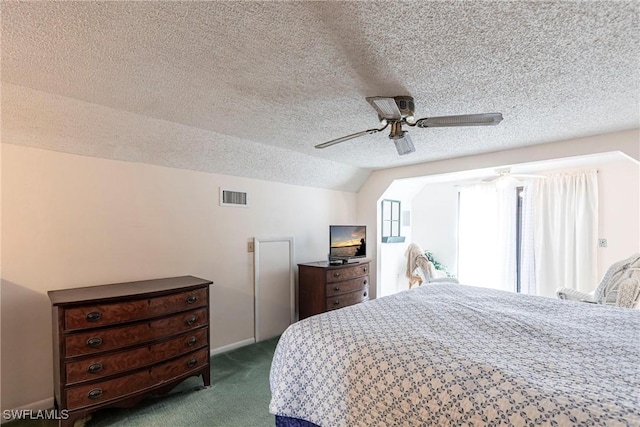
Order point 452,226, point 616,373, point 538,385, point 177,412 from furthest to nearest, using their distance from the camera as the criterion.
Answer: point 452,226
point 177,412
point 616,373
point 538,385

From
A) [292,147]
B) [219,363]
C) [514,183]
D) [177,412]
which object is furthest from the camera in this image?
[514,183]

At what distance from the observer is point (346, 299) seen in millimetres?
4113

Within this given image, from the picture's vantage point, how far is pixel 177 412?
2.36 metres

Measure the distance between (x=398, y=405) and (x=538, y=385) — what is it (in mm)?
579

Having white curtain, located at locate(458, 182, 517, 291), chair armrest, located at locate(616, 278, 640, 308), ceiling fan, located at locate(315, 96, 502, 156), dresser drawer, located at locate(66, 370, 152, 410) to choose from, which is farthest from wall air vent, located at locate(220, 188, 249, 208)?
white curtain, located at locate(458, 182, 517, 291)

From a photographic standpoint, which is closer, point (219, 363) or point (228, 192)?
point (219, 363)

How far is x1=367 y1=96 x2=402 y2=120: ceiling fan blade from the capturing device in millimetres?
1806

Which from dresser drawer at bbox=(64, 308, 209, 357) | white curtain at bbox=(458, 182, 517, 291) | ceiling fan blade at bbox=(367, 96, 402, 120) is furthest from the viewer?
white curtain at bbox=(458, 182, 517, 291)

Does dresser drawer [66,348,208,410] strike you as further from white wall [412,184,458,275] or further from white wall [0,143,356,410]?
white wall [412,184,458,275]

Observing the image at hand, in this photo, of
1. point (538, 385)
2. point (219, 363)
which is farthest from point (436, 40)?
point (219, 363)

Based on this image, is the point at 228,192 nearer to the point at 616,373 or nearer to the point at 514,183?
the point at 616,373

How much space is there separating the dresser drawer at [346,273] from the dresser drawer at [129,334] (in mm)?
1674

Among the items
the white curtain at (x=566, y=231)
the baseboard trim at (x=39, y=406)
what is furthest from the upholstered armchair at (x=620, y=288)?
the baseboard trim at (x=39, y=406)

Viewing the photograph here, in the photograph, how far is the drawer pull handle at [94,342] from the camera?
2.09 m
